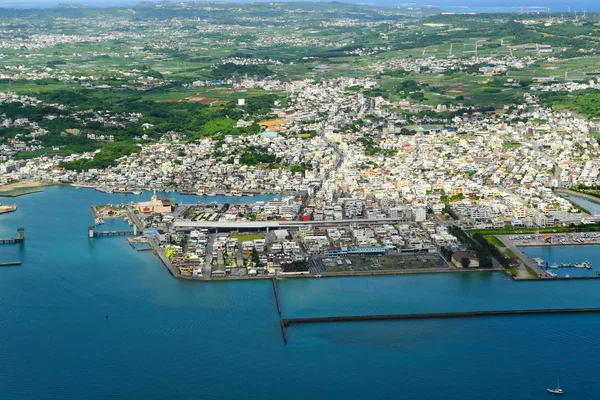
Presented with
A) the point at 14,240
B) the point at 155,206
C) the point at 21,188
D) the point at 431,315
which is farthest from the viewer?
the point at 21,188

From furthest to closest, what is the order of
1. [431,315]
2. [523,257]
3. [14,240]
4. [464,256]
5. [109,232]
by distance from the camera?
[109,232] < [14,240] < [523,257] < [464,256] < [431,315]

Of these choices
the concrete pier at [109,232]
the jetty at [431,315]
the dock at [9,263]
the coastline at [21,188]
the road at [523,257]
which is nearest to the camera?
the jetty at [431,315]

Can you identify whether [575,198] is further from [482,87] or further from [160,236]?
[482,87]

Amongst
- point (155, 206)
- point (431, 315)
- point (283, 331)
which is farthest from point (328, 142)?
point (283, 331)

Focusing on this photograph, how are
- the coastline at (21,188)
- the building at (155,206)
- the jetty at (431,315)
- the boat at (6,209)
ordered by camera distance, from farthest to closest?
the coastline at (21,188)
the boat at (6,209)
the building at (155,206)
the jetty at (431,315)

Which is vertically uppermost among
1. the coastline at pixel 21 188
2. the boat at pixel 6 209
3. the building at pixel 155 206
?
the building at pixel 155 206

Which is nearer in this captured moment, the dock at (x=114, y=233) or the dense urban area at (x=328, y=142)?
the dense urban area at (x=328, y=142)

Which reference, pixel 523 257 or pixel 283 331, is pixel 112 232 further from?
pixel 523 257

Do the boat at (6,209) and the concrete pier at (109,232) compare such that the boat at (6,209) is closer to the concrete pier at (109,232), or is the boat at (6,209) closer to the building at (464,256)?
the concrete pier at (109,232)

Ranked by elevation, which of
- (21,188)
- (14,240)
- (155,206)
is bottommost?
(21,188)

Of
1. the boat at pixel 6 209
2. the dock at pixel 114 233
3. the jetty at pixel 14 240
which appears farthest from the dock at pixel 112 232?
the boat at pixel 6 209
